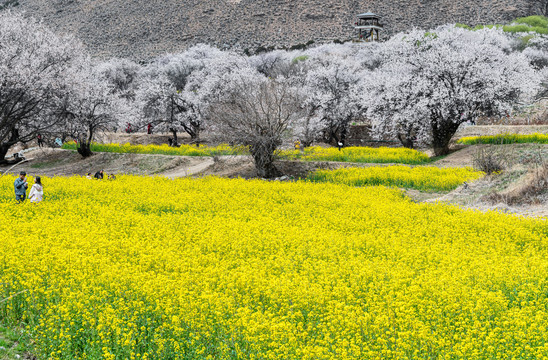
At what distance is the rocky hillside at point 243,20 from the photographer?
97.4 metres

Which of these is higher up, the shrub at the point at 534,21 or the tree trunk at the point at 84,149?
the shrub at the point at 534,21

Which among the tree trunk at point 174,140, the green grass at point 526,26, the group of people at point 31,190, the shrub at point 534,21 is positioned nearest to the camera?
the group of people at point 31,190

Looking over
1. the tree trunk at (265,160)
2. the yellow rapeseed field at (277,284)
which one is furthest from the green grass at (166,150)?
the yellow rapeseed field at (277,284)

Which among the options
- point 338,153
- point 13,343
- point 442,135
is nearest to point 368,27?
point 442,135

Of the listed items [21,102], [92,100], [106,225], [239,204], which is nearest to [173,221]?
[106,225]

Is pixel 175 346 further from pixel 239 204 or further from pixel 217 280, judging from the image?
pixel 239 204

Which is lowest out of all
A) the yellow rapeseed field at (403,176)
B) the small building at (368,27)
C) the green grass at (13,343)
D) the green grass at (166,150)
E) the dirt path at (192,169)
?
the yellow rapeseed field at (403,176)

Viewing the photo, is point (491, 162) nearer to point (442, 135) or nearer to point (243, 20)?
point (442, 135)

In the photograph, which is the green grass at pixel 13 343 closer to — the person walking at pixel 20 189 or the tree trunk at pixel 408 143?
the person walking at pixel 20 189

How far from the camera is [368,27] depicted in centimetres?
9519

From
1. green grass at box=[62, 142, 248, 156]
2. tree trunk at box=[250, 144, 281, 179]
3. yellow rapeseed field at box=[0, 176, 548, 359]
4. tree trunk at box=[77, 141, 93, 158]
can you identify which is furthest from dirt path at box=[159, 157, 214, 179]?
yellow rapeseed field at box=[0, 176, 548, 359]

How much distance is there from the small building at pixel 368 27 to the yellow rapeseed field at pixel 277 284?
3230 inches

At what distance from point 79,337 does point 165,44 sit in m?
103

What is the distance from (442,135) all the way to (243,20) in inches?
3176
